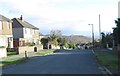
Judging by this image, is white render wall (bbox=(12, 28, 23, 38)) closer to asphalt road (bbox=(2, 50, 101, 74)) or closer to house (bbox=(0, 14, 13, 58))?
house (bbox=(0, 14, 13, 58))

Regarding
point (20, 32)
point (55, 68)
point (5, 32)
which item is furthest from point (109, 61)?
point (20, 32)

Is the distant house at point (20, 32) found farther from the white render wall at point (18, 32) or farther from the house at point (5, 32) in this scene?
the house at point (5, 32)

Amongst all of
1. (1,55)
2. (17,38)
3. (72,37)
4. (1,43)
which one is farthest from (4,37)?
(72,37)

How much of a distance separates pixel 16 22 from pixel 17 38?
4.04 m

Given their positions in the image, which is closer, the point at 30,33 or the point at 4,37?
the point at 4,37

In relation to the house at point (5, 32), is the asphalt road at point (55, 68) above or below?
below

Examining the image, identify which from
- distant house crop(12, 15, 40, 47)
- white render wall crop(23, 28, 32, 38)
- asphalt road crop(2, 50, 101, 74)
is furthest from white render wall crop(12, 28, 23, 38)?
asphalt road crop(2, 50, 101, 74)

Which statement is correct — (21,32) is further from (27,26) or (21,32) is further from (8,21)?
A: (8,21)

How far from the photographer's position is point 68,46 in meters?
109

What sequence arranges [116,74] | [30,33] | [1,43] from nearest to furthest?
[116,74] < [1,43] < [30,33]

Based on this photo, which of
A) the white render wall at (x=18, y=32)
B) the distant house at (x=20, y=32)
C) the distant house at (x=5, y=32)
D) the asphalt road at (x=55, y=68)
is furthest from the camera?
the white render wall at (x=18, y=32)

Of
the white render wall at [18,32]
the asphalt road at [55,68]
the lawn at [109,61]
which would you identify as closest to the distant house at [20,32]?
the white render wall at [18,32]

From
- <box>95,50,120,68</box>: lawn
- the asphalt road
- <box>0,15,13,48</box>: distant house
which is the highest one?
<box>0,15,13,48</box>: distant house

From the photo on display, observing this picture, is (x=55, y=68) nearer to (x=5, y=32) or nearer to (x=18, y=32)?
(x=5, y=32)
